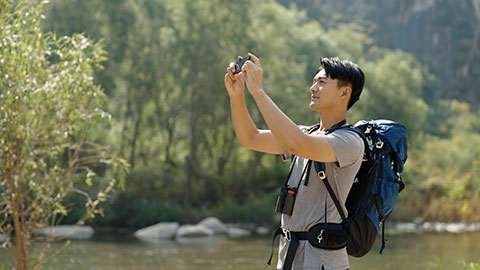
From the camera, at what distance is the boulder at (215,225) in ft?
65.7

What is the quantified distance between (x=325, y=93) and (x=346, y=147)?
0.30 meters

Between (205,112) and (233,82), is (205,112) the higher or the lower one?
the higher one

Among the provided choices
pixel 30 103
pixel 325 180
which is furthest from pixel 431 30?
pixel 325 180

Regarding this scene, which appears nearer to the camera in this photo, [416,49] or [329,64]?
[329,64]

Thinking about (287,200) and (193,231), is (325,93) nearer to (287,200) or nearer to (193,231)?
(287,200)

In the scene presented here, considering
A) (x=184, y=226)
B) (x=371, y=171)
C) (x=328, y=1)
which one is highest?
(x=328, y=1)

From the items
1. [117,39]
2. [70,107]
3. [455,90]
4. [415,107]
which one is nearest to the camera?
[70,107]

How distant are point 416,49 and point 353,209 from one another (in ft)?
207

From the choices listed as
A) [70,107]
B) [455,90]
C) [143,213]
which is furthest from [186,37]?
[455,90]

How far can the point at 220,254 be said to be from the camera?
15414mm

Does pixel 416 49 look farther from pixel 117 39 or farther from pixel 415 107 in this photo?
pixel 117 39

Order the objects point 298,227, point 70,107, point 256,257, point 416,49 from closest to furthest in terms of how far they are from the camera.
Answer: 1. point 298,227
2. point 70,107
3. point 256,257
4. point 416,49

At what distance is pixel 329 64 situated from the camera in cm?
265

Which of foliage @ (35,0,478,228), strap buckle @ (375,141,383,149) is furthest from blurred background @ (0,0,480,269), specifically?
strap buckle @ (375,141,383,149)
